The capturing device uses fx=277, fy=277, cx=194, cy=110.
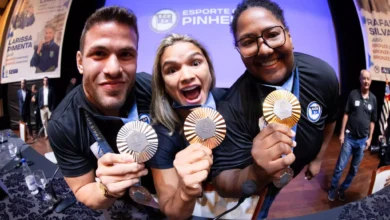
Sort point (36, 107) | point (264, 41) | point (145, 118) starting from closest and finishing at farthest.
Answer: point (264, 41) → point (145, 118) → point (36, 107)

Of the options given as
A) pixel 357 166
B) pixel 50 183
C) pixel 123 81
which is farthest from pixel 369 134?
pixel 50 183

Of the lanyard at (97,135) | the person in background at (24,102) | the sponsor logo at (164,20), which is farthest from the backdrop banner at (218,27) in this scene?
the person in background at (24,102)

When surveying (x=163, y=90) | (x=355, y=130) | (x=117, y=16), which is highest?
(x=117, y=16)

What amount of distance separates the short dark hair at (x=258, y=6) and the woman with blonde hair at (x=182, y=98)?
110 millimetres

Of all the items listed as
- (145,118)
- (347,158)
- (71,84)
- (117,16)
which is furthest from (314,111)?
(71,84)

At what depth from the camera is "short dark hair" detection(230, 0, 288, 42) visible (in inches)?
29.5

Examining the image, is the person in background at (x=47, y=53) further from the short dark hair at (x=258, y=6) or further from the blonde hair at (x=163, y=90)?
the short dark hair at (x=258, y=6)

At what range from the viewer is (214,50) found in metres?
0.78

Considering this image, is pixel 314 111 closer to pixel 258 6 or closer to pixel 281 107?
pixel 281 107

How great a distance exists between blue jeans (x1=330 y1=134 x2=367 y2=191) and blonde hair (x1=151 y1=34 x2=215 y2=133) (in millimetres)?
517

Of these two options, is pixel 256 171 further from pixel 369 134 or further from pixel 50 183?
pixel 50 183

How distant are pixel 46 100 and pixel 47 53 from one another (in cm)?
16

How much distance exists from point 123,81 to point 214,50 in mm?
275

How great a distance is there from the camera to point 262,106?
79 centimetres
